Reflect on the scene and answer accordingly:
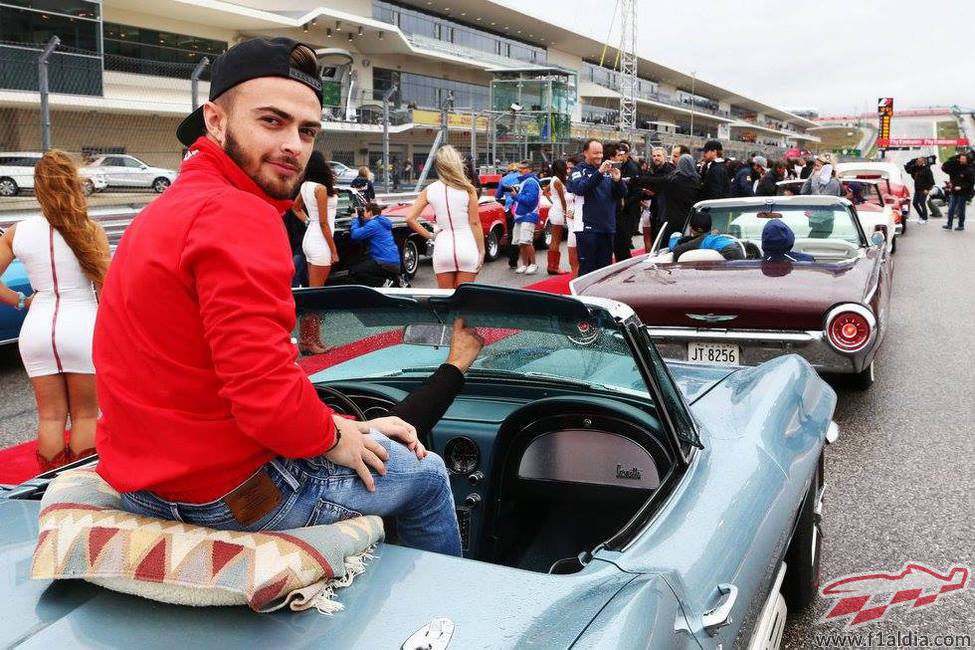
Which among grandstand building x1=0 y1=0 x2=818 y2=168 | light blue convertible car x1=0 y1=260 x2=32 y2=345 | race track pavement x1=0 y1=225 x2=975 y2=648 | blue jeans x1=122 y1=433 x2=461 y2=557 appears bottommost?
race track pavement x1=0 y1=225 x2=975 y2=648

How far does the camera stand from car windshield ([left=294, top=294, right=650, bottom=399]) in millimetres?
2279

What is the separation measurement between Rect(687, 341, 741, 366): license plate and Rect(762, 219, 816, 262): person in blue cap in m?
1.26

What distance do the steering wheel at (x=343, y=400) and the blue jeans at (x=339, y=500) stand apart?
813 millimetres

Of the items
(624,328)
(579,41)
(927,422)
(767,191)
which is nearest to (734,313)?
(927,422)

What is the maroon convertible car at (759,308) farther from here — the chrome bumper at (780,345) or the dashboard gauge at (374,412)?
the dashboard gauge at (374,412)

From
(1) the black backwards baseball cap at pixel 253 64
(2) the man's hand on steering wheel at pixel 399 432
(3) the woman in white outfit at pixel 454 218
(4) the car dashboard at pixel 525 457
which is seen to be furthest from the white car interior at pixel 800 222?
(1) the black backwards baseball cap at pixel 253 64

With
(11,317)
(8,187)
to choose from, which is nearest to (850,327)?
(11,317)

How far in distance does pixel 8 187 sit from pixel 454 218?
1529 centimetres

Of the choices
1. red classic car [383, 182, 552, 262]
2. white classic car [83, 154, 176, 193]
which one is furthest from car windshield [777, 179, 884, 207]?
white classic car [83, 154, 176, 193]

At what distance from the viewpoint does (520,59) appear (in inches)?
2378

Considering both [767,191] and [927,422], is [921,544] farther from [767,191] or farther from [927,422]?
[767,191]

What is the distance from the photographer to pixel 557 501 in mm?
2922

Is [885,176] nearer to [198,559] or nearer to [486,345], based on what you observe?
[486,345]

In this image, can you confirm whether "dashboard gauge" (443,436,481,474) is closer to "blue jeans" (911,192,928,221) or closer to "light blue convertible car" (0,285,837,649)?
"light blue convertible car" (0,285,837,649)
